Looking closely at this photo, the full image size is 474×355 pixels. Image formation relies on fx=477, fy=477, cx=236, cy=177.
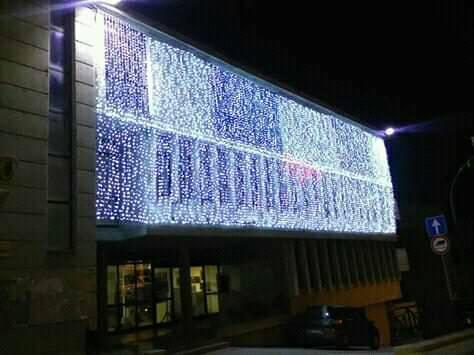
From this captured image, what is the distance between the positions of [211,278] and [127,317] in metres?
3.81

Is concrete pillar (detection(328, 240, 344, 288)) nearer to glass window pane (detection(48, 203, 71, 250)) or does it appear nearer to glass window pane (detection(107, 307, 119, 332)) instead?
glass window pane (detection(107, 307, 119, 332))

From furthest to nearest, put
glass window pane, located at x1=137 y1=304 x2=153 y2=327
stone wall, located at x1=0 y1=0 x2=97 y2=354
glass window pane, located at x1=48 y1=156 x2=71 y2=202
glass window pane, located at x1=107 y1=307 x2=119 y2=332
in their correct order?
glass window pane, located at x1=137 y1=304 x2=153 y2=327 → glass window pane, located at x1=107 y1=307 x2=119 y2=332 → glass window pane, located at x1=48 y1=156 x2=71 y2=202 → stone wall, located at x1=0 y1=0 x2=97 y2=354

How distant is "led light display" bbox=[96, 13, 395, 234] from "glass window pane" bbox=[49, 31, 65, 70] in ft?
2.60

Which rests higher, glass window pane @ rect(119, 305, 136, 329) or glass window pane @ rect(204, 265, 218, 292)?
glass window pane @ rect(204, 265, 218, 292)

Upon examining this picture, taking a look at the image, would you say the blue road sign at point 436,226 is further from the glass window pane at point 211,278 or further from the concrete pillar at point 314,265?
the glass window pane at point 211,278

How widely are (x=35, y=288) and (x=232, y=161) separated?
6.44 meters

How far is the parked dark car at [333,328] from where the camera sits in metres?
13.8

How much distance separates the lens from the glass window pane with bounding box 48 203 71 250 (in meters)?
8.36

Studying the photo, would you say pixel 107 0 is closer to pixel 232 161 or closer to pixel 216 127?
pixel 216 127

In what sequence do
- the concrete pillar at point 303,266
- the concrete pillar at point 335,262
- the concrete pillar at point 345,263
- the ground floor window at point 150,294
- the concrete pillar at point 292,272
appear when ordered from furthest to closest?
the concrete pillar at point 345,263 < the concrete pillar at point 335,262 < the concrete pillar at point 303,266 < the concrete pillar at point 292,272 < the ground floor window at point 150,294

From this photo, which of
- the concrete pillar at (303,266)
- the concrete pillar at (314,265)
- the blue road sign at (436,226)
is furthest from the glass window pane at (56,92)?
the concrete pillar at (314,265)

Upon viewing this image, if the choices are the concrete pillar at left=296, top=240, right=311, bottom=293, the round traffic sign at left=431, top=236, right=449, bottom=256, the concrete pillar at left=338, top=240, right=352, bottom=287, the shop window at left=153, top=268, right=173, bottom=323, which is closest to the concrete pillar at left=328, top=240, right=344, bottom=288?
the concrete pillar at left=338, top=240, right=352, bottom=287

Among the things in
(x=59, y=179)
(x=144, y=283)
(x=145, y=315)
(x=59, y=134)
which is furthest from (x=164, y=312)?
(x=59, y=134)

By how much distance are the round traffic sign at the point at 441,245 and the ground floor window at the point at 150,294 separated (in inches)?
361
